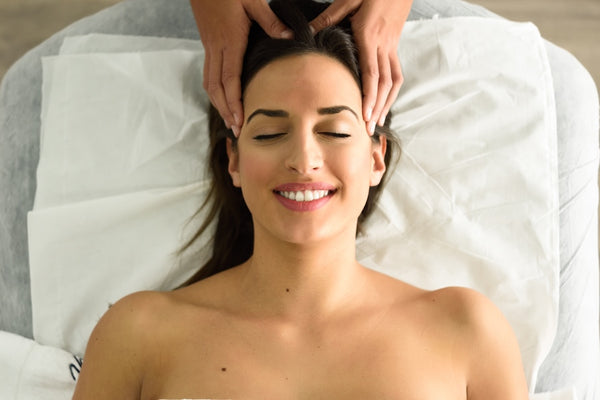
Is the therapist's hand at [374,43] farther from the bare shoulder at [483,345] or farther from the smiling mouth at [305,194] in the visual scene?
the bare shoulder at [483,345]

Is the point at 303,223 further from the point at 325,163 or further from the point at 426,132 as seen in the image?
the point at 426,132

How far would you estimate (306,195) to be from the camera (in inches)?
55.8

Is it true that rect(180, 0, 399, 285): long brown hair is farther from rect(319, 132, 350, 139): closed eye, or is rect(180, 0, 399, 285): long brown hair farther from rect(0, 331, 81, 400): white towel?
rect(0, 331, 81, 400): white towel

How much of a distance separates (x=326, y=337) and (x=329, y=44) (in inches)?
25.1

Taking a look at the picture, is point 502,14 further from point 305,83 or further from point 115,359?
point 115,359

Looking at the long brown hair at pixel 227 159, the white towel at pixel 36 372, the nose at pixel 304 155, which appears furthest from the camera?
the white towel at pixel 36 372

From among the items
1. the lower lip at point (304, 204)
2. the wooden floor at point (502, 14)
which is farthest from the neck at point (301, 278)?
the wooden floor at point (502, 14)

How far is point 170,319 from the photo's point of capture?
5.24 feet

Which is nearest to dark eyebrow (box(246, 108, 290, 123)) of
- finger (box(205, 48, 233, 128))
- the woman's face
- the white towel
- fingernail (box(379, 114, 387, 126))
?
the woman's face

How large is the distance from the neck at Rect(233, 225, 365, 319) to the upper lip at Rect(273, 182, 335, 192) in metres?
0.16

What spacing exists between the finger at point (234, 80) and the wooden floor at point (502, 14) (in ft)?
4.25

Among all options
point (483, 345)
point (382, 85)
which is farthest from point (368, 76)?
point (483, 345)

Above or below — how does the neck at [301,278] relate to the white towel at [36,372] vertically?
above

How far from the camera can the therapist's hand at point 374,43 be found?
4.99 ft
